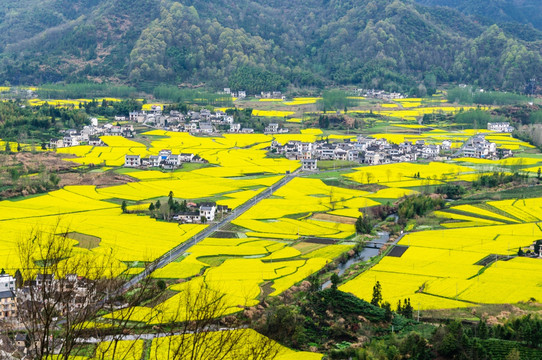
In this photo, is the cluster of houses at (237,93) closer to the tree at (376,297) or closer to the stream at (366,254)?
the stream at (366,254)

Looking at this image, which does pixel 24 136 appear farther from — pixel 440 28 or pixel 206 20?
pixel 440 28

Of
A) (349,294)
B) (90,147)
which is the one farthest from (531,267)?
(90,147)

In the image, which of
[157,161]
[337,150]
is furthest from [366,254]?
[337,150]

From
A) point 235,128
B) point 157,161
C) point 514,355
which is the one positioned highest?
point 235,128

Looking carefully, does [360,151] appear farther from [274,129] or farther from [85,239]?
[85,239]

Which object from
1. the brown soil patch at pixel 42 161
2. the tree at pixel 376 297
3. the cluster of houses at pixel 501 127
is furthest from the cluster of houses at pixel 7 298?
the cluster of houses at pixel 501 127

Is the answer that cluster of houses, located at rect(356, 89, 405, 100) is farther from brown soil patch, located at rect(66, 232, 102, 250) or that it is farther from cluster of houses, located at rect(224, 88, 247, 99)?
brown soil patch, located at rect(66, 232, 102, 250)
